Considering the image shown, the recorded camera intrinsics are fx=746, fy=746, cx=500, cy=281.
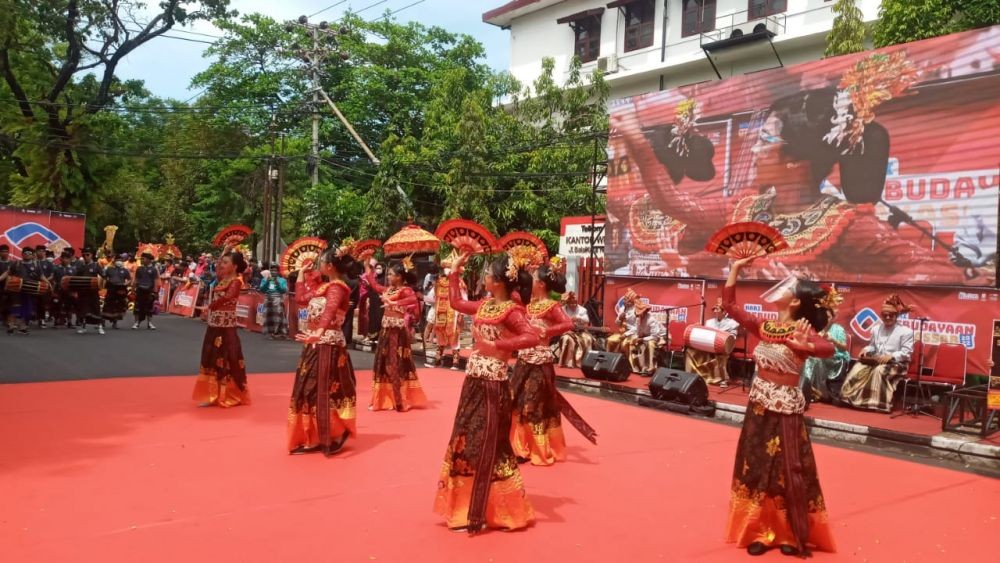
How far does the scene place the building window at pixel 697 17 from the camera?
20984 mm

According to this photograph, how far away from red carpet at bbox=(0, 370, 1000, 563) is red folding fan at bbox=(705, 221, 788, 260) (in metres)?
1.71

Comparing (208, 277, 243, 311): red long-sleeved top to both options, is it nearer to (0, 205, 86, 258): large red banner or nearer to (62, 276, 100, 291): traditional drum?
(62, 276, 100, 291): traditional drum

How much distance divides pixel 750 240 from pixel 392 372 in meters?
4.81

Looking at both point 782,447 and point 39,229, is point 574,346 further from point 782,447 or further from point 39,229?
point 39,229

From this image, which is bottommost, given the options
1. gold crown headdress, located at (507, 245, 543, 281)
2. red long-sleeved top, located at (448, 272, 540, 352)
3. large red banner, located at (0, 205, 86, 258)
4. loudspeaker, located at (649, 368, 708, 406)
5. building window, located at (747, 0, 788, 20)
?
loudspeaker, located at (649, 368, 708, 406)

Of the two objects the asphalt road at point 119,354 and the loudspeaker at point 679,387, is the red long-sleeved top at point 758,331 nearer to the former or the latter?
the loudspeaker at point 679,387

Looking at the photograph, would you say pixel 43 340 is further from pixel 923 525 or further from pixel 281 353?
pixel 923 525

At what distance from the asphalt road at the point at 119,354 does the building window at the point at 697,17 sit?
13804mm

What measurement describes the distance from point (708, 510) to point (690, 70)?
1845 centimetres

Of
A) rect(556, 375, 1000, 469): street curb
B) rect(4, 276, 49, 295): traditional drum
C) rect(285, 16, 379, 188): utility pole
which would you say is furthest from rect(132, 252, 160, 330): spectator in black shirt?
rect(556, 375, 1000, 469): street curb

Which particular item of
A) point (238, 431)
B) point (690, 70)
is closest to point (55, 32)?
point (690, 70)

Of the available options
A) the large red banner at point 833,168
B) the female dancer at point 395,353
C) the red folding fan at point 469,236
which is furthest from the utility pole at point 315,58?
the red folding fan at point 469,236

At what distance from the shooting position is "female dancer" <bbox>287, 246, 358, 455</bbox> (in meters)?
5.93

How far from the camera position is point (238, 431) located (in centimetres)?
683
